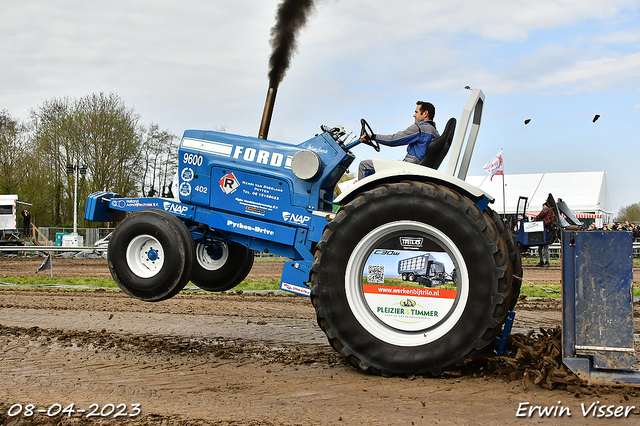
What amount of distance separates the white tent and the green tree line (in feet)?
63.3

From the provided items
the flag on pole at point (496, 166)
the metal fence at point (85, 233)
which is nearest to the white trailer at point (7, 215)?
the metal fence at point (85, 233)

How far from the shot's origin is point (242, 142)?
5.32m

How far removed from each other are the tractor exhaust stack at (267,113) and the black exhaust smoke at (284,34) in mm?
13

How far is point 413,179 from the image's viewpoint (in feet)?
13.5

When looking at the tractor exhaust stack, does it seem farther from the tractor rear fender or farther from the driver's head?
the tractor rear fender

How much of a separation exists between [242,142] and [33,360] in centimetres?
261

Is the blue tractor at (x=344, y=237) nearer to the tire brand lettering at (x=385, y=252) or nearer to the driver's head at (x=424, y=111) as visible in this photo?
the tire brand lettering at (x=385, y=252)

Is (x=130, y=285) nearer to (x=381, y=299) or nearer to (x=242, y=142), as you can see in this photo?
(x=242, y=142)

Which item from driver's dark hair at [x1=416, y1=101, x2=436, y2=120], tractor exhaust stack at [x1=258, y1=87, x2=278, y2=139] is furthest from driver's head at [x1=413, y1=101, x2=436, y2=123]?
tractor exhaust stack at [x1=258, y1=87, x2=278, y2=139]

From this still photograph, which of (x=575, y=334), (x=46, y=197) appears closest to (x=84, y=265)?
(x=575, y=334)

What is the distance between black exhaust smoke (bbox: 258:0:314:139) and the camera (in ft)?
19.5

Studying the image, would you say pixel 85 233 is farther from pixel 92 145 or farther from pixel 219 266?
pixel 219 266

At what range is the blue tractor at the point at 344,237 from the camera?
370 cm

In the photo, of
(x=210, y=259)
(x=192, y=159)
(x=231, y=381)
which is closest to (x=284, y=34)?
(x=192, y=159)
